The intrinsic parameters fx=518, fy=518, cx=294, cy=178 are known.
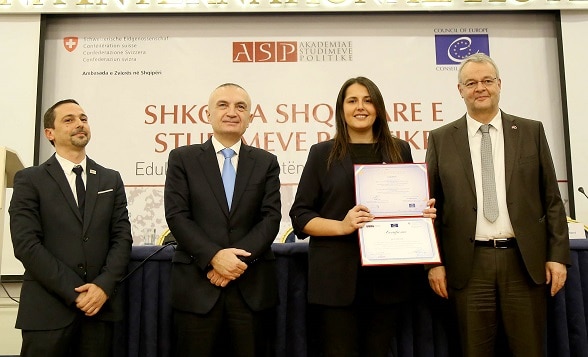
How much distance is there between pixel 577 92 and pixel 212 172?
12.3ft

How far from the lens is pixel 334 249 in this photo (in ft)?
6.74

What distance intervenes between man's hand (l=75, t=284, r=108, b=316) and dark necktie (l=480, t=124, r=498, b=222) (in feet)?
5.17

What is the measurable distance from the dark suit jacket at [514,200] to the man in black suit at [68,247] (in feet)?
4.49

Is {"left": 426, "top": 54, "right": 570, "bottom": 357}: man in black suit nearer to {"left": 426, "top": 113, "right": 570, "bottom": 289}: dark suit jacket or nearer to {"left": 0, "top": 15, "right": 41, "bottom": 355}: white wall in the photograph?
{"left": 426, "top": 113, "right": 570, "bottom": 289}: dark suit jacket

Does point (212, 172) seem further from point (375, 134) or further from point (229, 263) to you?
point (375, 134)

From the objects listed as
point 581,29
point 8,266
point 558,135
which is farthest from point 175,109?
point 581,29

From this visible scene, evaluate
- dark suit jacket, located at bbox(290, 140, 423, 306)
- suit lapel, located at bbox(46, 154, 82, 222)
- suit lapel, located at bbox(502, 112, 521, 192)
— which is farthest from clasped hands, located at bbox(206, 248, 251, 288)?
suit lapel, located at bbox(502, 112, 521, 192)

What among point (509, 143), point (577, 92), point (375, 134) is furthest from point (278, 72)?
point (509, 143)

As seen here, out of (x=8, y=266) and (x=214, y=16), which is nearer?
(x=8, y=266)

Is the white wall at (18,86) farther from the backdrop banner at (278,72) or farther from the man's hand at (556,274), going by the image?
the man's hand at (556,274)

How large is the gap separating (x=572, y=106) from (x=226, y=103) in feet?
11.7

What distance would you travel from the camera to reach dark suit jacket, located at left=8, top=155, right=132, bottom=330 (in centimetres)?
199

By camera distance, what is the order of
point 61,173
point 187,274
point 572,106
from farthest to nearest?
point 572,106, point 61,173, point 187,274

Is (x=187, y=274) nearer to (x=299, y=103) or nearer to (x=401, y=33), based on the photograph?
(x=299, y=103)
